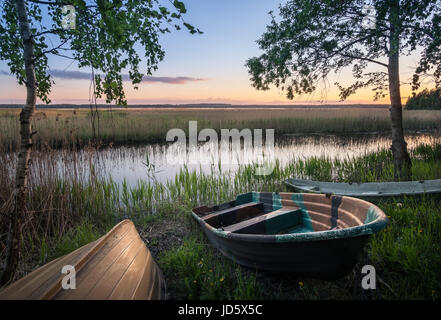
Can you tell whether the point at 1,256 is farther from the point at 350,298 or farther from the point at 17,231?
the point at 350,298

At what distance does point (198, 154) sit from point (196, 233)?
8.78 m

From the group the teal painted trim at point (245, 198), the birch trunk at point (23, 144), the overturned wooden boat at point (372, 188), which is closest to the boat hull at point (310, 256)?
the teal painted trim at point (245, 198)

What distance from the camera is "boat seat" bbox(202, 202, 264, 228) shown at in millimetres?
3969

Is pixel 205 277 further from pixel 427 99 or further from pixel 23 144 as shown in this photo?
pixel 427 99

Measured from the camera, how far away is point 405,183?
536cm

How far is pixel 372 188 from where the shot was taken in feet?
18.4

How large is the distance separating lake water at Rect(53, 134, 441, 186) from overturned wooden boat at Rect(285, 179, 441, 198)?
78.0 inches

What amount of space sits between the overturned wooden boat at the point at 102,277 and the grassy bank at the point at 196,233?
527 mm

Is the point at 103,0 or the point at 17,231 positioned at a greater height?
the point at 103,0

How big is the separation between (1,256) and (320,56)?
7.97m

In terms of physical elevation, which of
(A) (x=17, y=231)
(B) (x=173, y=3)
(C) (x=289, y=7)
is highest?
(C) (x=289, y=7)

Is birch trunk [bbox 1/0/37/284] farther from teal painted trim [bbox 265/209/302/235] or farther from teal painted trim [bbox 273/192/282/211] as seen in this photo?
teal painted trim [bbox 273/192/282/211]

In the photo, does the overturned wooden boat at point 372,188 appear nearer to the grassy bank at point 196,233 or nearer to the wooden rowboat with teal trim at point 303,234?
the grassy bank at point 196,233
